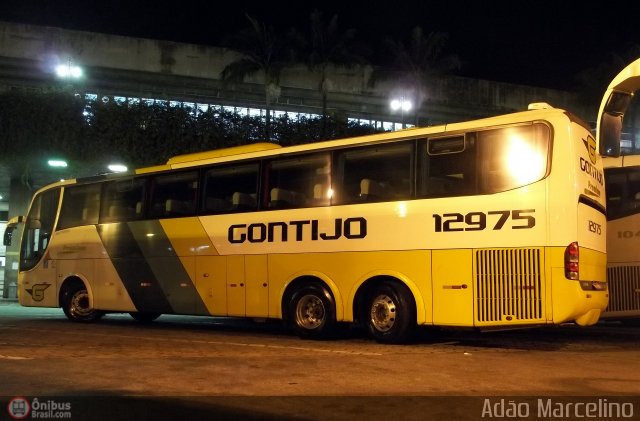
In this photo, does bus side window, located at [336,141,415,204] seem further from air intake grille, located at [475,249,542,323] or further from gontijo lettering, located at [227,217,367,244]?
air intake grille, located at [475,249,542,323]

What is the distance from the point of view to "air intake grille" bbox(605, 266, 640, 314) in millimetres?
11766

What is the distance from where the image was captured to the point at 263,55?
28453 millimetres

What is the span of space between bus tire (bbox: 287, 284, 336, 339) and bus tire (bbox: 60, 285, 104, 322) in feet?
19.6

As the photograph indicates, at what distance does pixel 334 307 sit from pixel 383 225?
171 centimetres

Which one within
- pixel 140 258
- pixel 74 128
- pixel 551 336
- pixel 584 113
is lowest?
pixel 551 336

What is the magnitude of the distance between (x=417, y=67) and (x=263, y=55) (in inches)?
312

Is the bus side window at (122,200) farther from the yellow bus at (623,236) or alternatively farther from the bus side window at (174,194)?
the yellow bus at (623,236)

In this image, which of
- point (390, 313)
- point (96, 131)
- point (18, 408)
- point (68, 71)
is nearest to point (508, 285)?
point (390, 313)

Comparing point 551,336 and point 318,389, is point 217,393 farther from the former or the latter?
point 551,336

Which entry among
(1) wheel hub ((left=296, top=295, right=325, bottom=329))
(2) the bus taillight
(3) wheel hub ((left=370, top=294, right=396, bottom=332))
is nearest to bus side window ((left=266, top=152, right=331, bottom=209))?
(1) wheel hub ((left=296, top=295, right=325, bottom=329))

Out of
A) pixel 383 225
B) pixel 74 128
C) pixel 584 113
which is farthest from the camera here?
pixel 584 113

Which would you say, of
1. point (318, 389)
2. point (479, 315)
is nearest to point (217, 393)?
point (318, 389)

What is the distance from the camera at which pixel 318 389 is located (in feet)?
21.9

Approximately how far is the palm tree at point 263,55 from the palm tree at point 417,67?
4655mm
